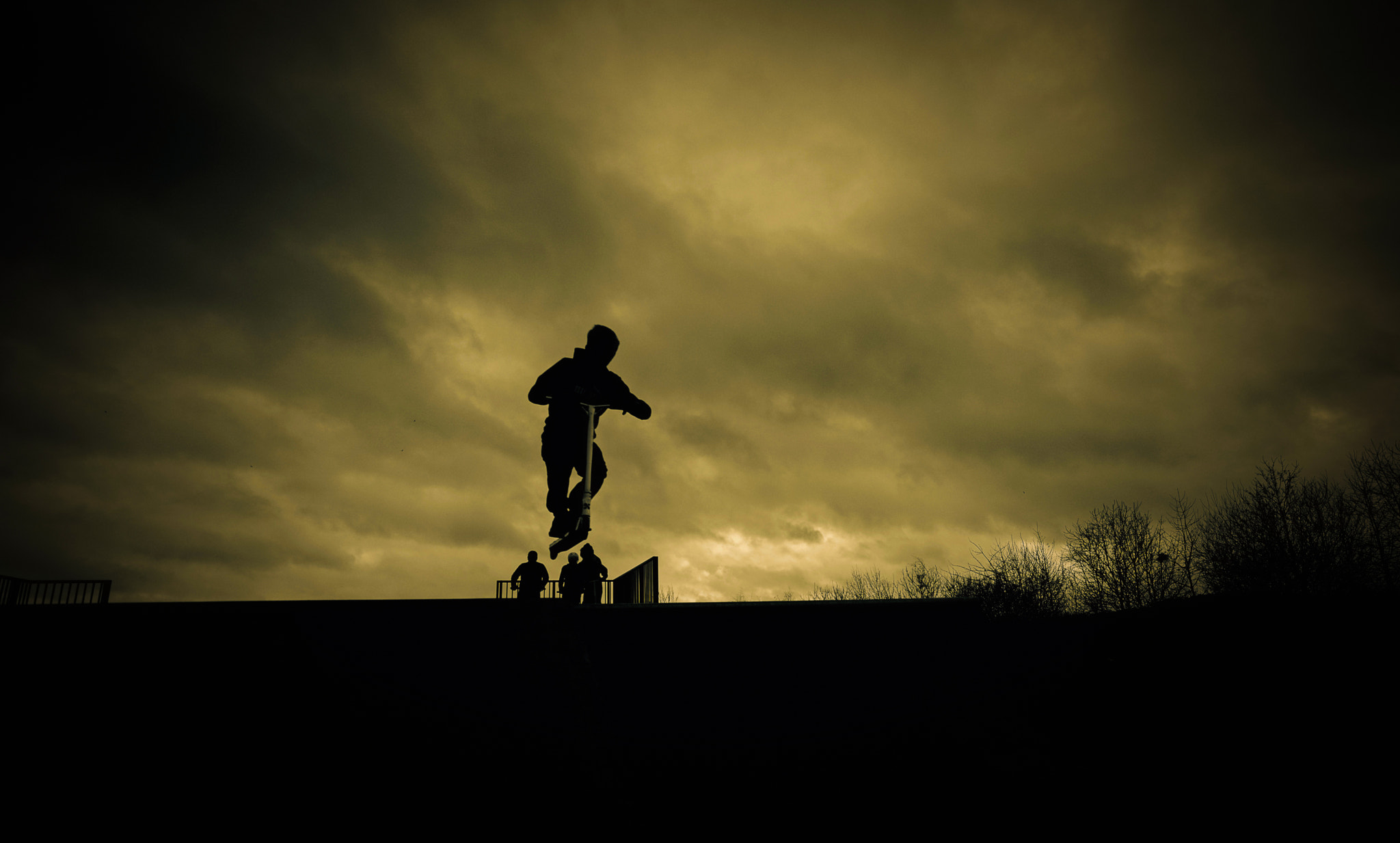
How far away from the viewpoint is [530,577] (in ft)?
29.9

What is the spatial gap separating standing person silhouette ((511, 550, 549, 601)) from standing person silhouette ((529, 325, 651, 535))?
1.24m

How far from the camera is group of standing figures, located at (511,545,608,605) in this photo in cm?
909

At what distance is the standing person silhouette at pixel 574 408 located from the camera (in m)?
8.21

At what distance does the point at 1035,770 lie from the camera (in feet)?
8.44

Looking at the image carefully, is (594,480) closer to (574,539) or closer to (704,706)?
(574,539)

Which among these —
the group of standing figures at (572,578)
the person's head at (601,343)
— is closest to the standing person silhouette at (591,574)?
the group of standing figures at (572,578)

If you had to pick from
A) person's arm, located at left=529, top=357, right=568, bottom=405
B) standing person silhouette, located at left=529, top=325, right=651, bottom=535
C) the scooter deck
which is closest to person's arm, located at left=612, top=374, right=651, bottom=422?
standing person silhouette, located at left=529, top=325, right=651, bottom=535

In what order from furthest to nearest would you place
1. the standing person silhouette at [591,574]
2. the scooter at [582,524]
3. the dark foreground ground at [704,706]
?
the standing person silhouette at [591,574], the scooter at [582,524], the dark foreground ground at [704,706]

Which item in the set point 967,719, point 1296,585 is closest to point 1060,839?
point 967,719

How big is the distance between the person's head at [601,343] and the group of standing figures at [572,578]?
8.74 feet

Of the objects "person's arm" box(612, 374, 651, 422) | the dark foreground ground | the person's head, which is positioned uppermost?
the person's head

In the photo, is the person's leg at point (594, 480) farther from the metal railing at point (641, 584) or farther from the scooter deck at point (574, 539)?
the metal railing at point (641, 584)

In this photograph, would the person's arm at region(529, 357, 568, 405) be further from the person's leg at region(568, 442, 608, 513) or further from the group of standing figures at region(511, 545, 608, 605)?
the group of standing figures at region(511, 545, 608, 605)

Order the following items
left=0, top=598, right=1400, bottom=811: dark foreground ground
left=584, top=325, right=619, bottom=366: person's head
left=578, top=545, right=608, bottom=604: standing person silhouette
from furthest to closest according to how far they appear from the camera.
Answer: left=578, top=545, right=608, bottom=604: standing person silhouette, left=584, top=325, right=619, bottom=366: person's head, left=0, top=598, right=1400, bottom=811: dark foreground ground
